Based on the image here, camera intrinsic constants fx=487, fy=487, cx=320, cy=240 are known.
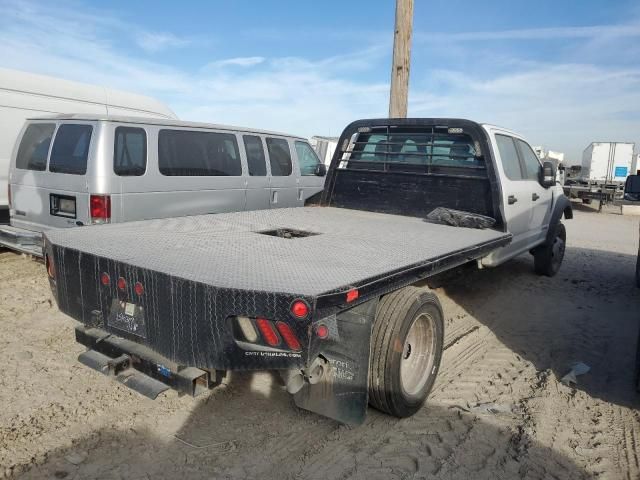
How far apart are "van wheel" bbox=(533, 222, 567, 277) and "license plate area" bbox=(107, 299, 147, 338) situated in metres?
5.98

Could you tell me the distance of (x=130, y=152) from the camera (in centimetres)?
546

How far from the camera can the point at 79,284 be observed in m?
2.90

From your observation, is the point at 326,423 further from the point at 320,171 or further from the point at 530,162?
the point at 320,171

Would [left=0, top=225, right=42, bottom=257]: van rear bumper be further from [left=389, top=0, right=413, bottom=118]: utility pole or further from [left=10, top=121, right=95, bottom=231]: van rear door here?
[left=389, top=0, right=413, bottom=118]: utility pole

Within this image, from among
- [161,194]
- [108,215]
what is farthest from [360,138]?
[108,215]

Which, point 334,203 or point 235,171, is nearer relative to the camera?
point 334,203

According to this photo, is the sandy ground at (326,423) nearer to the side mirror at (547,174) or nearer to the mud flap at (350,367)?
the mud flap at (350,367)

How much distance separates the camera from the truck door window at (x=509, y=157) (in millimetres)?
5280

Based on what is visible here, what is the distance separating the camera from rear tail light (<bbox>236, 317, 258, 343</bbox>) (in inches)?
91.3

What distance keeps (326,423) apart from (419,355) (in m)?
0.83

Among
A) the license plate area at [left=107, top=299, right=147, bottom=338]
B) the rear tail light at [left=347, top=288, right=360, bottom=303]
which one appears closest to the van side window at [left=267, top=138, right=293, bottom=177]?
the license plate area at [left=107, top=299, right=147, bottom=338]

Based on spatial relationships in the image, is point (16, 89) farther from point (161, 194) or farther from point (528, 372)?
point (528, 372)

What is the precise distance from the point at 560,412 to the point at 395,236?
5.63 feet

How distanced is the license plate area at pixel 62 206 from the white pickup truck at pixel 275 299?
1970mm
